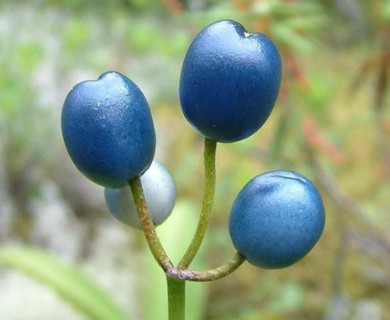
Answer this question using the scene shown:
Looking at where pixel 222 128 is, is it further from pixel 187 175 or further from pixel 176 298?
pixel 187 175

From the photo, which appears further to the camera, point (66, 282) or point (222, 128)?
point (66, 282)

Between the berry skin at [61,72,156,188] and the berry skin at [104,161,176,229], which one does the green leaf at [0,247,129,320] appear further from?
the berry skin at [61,72,156,188]

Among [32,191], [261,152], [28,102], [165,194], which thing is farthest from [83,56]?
[165,194]

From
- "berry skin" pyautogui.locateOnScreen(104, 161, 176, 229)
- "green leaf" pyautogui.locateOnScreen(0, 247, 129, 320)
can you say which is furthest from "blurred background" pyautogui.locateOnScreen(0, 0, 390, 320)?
"berry skin" pyautogui.locateOnScreen(104, 161, 176, 229)

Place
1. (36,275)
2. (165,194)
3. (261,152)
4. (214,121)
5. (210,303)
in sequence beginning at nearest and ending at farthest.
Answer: (214,121) → (165,194) → (36,275) → (261,152) → (210,303)

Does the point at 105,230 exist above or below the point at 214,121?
below

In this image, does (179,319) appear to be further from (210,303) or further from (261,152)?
(210,303)

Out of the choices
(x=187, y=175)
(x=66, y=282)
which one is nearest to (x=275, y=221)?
(x=66, y=282)
